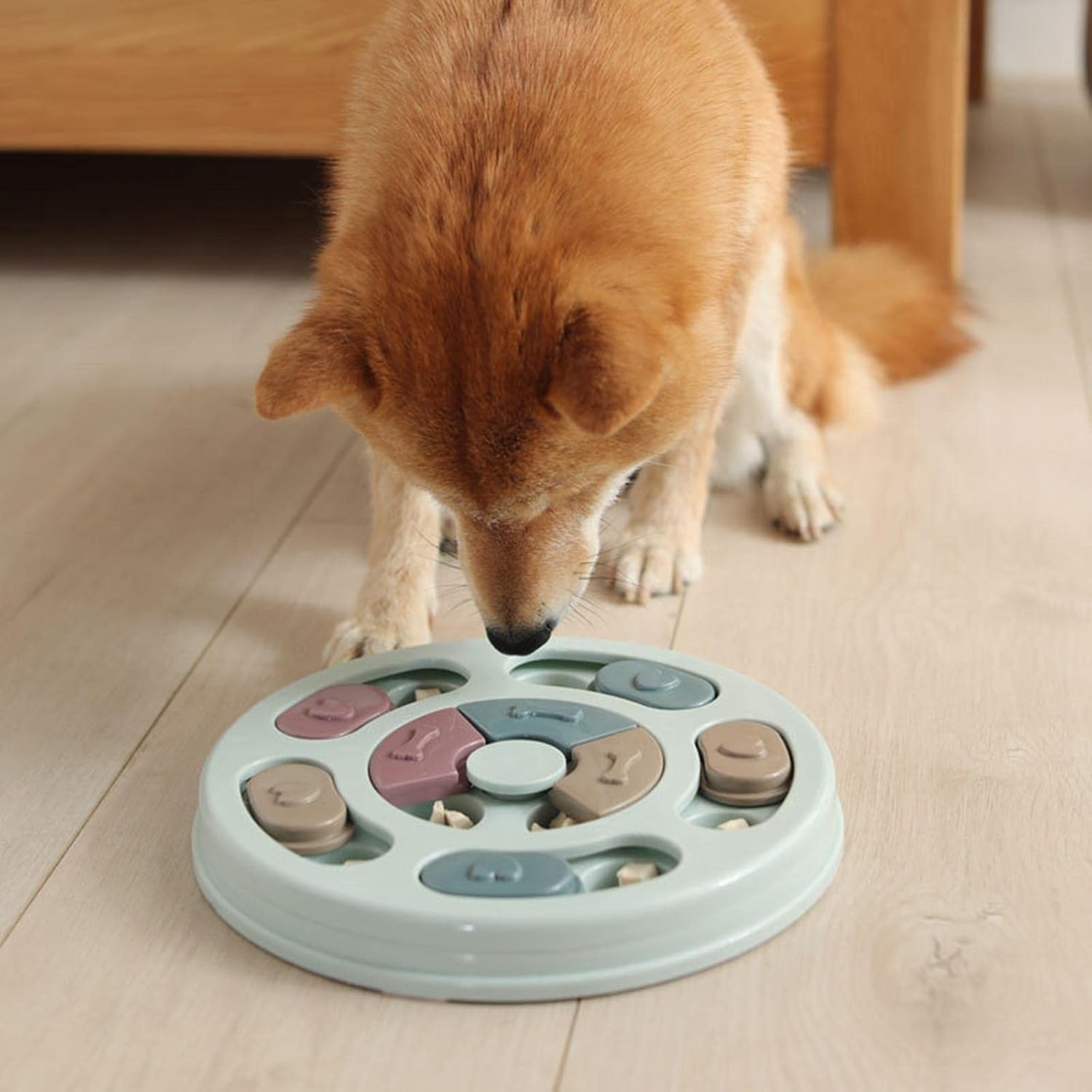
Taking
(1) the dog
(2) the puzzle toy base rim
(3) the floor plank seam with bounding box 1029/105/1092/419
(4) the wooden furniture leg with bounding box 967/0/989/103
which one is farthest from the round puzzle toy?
(4) the wooden furniture leg with bounding box 967/0/989/103

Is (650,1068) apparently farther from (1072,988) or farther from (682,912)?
(1072,988)

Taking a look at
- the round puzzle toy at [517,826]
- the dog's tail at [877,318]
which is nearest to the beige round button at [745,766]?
the round puzzle toy at [517,826]

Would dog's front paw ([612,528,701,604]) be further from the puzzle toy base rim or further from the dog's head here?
the puzzle toy base rim

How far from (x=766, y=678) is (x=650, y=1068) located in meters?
0.54

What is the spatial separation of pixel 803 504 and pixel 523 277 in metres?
0.71

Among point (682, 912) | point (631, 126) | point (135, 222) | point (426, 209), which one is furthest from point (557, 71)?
point (135, 222)

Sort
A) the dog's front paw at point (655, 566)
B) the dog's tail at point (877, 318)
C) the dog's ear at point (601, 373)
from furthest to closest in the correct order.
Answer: the dog's tail at point (877, 318), the dog's front paw at point (655, 566), the dog's ear at point (601, 373)

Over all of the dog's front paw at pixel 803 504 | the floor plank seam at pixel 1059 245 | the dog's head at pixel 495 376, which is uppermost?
the dog's head at pixel 495 376

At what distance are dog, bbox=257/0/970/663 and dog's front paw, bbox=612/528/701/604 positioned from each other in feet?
0.58

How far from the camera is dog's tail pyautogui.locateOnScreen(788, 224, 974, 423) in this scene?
2.02 m

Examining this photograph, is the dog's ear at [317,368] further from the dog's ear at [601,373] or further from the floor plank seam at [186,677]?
the floor plank seam at [186,677]

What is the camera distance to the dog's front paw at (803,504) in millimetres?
1732

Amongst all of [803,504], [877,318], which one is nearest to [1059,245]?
[877,318]

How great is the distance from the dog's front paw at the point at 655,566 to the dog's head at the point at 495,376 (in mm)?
362
